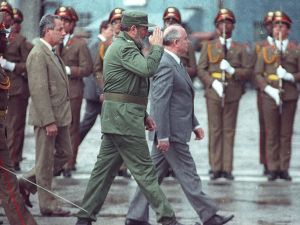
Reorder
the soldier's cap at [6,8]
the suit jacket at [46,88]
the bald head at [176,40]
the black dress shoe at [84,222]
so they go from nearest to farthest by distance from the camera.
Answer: the black dress shoe at [84,222] < the bald head at [176,40] < the suit jacket at [46,88] < the soldier's cap at [6,8]

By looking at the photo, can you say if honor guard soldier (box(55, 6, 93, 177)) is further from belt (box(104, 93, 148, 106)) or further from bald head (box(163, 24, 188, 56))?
belt (box(104, 93, 148, 106))

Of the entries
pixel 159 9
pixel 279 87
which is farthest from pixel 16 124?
pixel 279 87

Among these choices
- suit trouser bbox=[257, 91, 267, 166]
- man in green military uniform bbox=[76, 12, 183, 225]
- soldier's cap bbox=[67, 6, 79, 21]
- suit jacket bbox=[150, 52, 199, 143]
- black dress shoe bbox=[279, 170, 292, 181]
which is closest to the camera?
man in green military uniform bbox=[76, 12, 183, 225]

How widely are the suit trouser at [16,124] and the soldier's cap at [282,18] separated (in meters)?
3.08

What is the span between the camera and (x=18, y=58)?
14578 millimetres

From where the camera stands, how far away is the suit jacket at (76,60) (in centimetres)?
1448

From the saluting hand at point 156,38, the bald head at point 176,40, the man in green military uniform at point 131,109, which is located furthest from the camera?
the bald head at point 176,40

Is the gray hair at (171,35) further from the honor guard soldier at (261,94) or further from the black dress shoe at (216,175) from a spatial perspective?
the honor guard soldier at (261,94)

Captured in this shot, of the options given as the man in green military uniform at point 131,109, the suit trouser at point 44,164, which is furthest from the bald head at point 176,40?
the suit trouser at point 44,164

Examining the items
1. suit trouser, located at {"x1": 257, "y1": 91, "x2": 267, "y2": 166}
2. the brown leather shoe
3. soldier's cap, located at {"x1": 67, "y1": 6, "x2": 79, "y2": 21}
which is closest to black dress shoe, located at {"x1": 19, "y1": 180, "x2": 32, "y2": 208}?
the brown leather shoe

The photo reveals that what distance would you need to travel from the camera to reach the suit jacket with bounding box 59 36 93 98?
14484mm

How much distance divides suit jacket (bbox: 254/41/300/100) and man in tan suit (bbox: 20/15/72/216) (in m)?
3.89

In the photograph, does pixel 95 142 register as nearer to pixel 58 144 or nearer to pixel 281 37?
pixel 281 37

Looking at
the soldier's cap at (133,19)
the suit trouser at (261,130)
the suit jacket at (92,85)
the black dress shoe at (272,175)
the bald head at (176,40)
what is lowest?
the black dress shoe at (272,175)
